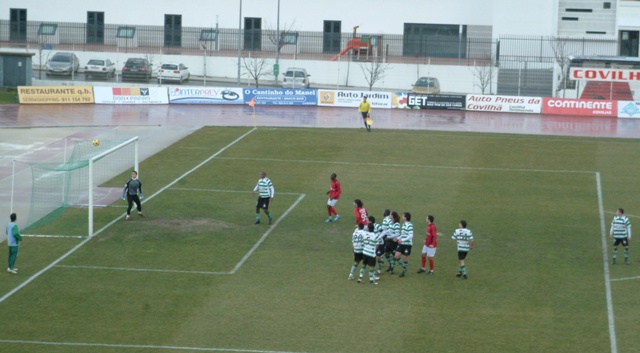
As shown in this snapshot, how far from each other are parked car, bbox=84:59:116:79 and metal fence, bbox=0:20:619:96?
5.60 metres

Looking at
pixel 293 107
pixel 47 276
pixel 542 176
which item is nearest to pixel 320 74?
pixel 293 107

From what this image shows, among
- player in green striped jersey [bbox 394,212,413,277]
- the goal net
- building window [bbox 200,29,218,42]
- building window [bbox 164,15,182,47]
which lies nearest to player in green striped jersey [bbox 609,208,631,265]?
player in green striped jersey [bbox 394,212,413,277]

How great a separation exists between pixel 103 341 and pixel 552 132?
36895 mm

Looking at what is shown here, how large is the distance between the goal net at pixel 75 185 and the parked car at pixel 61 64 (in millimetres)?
34789

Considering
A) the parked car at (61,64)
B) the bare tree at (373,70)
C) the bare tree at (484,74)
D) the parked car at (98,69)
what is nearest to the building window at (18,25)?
the parked car at (61,64)

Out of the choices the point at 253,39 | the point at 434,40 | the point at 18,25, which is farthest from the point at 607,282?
the point at 18,25

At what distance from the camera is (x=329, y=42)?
85688 mm

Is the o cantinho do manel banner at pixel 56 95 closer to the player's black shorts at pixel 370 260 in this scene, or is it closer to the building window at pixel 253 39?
the building window at pixel 253 39

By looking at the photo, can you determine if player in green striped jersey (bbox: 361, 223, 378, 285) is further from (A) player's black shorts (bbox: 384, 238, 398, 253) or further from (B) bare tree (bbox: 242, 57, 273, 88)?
(B) bare tree (bbox: 242, 57, 273, 88)

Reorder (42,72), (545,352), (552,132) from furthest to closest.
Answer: (42,72) → (552,132) → (545,352)

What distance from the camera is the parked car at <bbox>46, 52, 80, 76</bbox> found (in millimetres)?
76625

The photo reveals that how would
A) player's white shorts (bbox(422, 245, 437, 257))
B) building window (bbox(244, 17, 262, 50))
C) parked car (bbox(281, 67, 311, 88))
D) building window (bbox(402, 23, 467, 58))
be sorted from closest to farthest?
player's white shorts (bbox(422, 245, 437, 257)), parked car (bbox(281, 67, 311, 88)), building window (bbox(402, 23, 467, 58)), building window (bbox(244, 17, 262, 50))

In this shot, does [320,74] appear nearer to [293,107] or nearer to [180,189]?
[293,107]

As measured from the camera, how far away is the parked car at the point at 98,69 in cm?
7669
